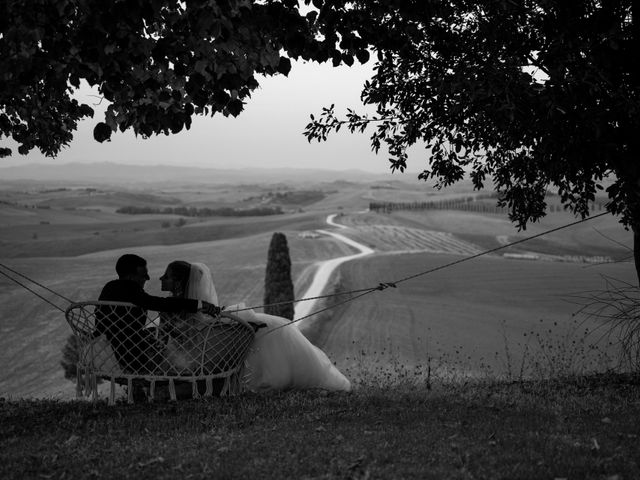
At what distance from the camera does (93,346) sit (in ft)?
28.1

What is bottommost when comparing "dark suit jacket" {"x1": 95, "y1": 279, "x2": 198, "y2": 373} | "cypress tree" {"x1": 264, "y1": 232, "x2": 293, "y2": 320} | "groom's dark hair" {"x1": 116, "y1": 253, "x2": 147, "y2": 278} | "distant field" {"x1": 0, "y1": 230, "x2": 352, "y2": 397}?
"distant field" {"x1": 0, "y1": 230, "x2": 352, "y2": 397}

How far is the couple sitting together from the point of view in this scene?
27.6 feet

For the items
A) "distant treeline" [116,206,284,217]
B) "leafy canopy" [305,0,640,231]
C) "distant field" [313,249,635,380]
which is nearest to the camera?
"leafy canopy" [305,0,640,231]

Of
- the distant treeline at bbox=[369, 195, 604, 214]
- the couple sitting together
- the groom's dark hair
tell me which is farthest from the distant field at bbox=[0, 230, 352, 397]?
the distant treeline at bbox=[369, 195, 604, 214]

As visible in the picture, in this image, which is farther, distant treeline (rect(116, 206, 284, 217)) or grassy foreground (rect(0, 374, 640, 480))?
distant treeline (rect(116, 206, 284, 217))

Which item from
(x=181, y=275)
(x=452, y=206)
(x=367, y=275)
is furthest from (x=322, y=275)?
(x=452, y=206)

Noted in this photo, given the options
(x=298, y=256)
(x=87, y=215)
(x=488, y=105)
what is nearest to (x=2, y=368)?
(x=298, y=256)

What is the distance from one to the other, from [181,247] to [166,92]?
7112cm

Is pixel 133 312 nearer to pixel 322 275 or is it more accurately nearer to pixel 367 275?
pixel 322 275

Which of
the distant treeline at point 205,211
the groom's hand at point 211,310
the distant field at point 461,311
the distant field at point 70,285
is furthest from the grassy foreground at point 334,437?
the distant treeline at point 205,211

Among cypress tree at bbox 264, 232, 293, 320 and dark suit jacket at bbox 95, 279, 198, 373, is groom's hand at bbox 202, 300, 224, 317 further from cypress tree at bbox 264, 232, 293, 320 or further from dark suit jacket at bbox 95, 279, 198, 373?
cypress tree at bbox 264, 232, 293, 320

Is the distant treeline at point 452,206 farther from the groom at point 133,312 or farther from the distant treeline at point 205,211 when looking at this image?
the groom at point 133,312

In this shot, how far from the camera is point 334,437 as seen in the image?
21.5ft

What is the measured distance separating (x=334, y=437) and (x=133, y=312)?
3260 millimetres
